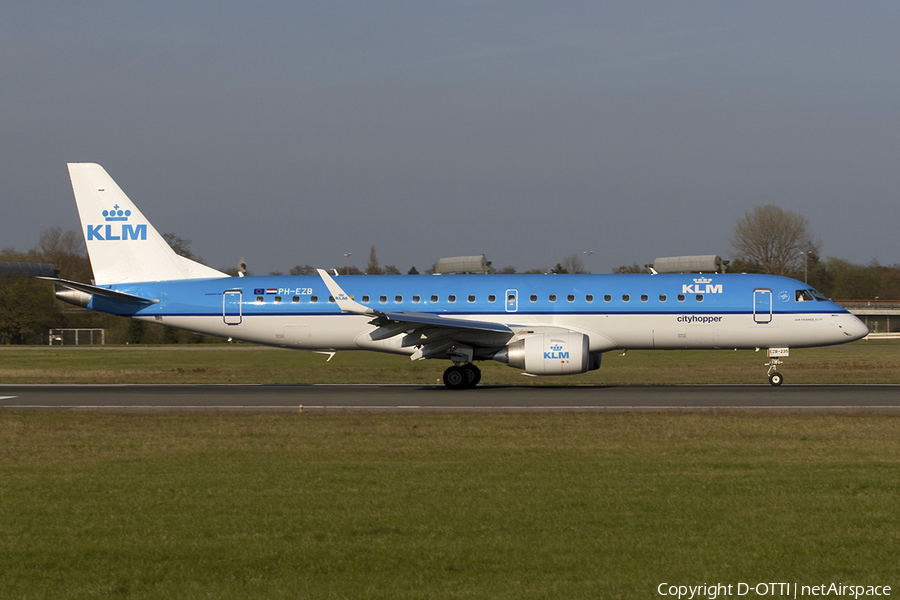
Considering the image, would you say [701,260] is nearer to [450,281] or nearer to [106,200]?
[450,281]

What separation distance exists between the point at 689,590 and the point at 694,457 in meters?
6.30

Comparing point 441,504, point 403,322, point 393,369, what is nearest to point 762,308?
point 403,322

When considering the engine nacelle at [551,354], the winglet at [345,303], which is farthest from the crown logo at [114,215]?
the engine nacelle at [551,354]

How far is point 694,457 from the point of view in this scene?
1303 centimetres

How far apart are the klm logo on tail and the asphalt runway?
4862 mm

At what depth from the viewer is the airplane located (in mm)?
25594

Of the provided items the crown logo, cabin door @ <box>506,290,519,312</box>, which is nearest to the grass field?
cabin door @ <box>506,290,519,312</box>

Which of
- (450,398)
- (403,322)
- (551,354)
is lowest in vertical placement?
(450,398)

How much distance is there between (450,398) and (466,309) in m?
4.54

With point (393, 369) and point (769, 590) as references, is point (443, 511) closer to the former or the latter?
point (769, 590)

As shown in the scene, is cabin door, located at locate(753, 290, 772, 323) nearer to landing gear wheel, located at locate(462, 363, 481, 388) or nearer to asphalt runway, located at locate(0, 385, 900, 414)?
asphalt runway, located at locate(0, 385, 900, 414)

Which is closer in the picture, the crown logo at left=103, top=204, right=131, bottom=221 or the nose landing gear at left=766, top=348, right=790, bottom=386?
the nose landing gear at left=766, top=348, right=790, bottom=386

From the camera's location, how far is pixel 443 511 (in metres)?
9.52

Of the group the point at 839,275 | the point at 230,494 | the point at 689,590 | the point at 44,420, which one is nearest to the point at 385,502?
the point at 230,494
